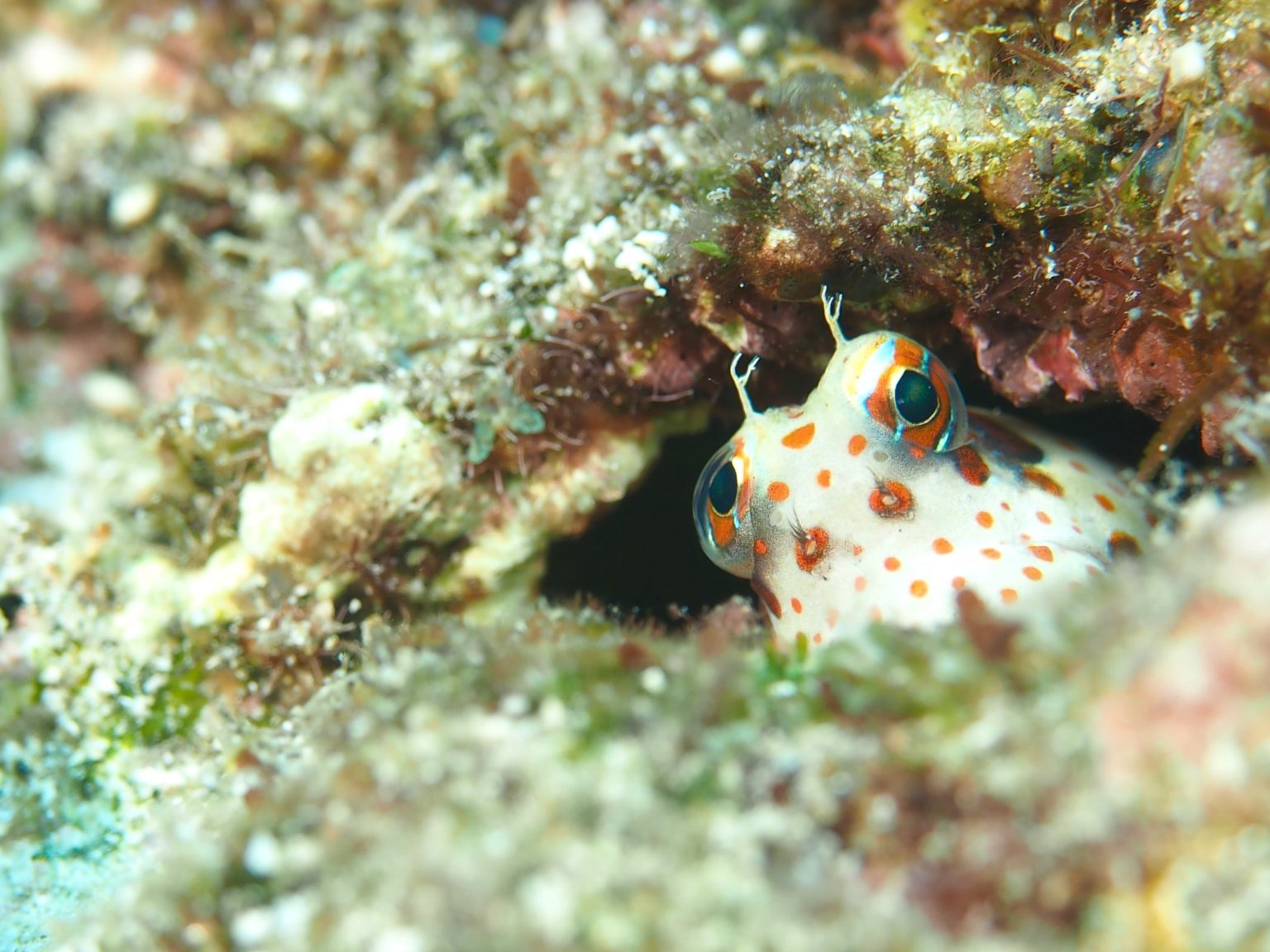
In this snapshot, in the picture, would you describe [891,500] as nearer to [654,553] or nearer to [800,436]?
[800,436]

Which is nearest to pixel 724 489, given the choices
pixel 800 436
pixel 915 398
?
pixel 800 436

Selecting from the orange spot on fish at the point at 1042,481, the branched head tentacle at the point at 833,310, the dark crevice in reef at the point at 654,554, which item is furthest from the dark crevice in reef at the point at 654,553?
the orange spot on fish at the point at 1042,481

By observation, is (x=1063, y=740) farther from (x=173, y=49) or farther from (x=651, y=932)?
(x=173, y=49)

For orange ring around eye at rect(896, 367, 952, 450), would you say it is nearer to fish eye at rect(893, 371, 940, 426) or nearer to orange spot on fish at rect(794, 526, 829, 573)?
fish eye at rect(893, 371, 940, 426)

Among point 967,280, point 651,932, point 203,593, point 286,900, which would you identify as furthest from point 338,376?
point 651,932

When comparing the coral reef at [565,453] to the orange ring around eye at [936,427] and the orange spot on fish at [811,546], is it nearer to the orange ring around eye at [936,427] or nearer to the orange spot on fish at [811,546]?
the orange spot on fish at [811,546]

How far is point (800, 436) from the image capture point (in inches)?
111

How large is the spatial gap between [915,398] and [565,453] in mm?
1502

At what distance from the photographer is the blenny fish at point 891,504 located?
8.50 feet

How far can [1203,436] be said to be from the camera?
2.49 meters

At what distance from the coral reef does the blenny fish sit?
28cm

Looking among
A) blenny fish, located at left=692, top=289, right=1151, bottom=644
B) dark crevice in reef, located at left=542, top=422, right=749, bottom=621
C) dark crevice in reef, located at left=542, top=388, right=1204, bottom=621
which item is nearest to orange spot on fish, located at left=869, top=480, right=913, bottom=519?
blenny fish, located at left=692, top=289, right=1151, bottom=644

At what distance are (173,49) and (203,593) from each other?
336 cm

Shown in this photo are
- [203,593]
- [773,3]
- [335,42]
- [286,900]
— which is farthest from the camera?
[335,42]
